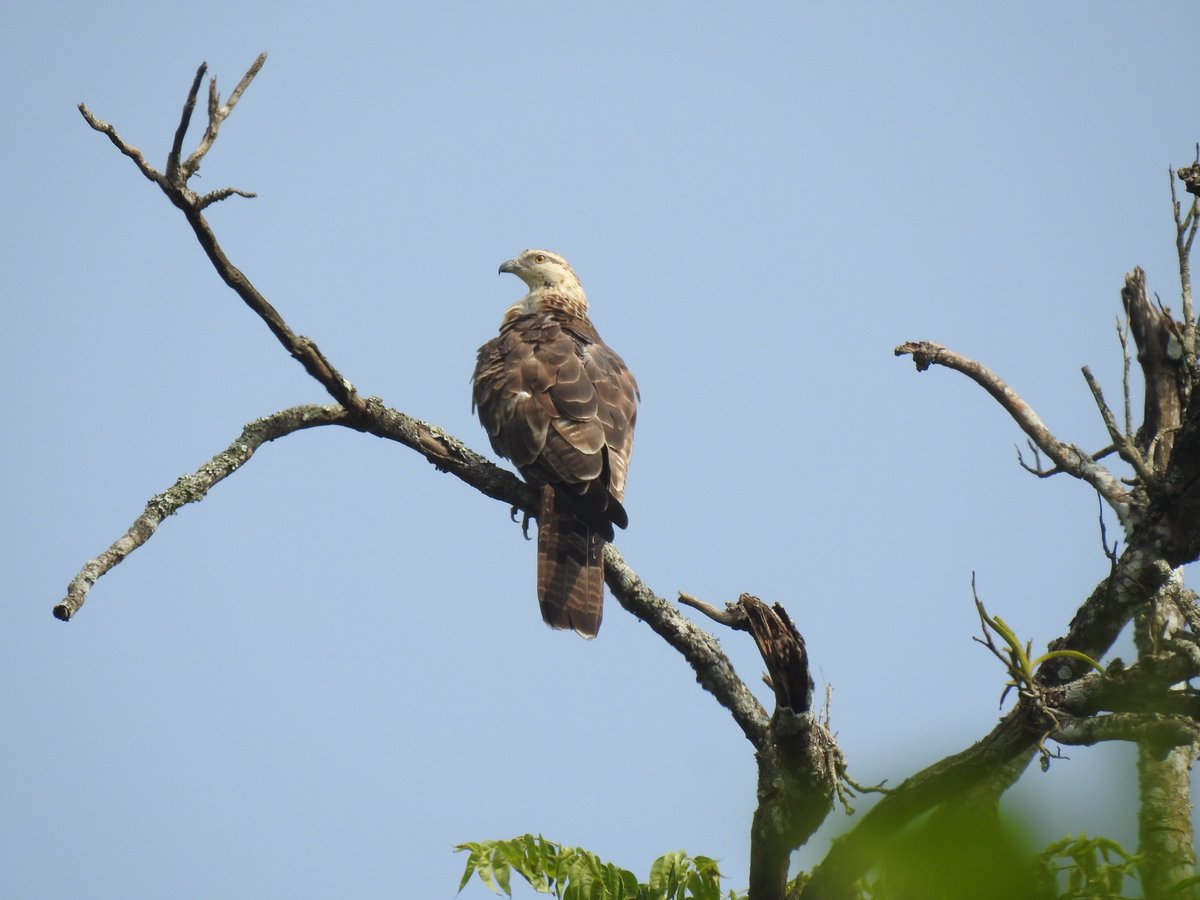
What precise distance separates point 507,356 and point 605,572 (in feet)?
6.83

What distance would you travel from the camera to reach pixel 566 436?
6098 millimetres

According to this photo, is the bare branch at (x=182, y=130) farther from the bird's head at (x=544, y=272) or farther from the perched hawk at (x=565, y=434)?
the bird's head at (x=544, y=272)

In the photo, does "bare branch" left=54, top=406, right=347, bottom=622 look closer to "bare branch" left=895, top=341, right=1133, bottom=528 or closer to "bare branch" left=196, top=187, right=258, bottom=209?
"bare branch" left=196, top=187, right=258, bottom=209

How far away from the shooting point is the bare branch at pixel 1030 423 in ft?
13.2

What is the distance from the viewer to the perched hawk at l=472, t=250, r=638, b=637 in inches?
215

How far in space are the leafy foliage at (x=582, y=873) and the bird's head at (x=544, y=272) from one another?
5774 millimetres

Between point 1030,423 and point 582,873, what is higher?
point 1030,423

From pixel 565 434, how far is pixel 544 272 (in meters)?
3.29

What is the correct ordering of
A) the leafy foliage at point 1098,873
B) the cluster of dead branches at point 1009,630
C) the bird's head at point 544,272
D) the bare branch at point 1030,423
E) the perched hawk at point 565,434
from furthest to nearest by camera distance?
the bird's head at point 544,272 < the perched hawk at point 565,434 < the bare branch at point 1030,423 < the cluster of dead branches at point 1009,630 < the leafy foliage at point 1098,873

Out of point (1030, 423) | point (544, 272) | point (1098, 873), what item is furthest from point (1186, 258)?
point (544, 272)

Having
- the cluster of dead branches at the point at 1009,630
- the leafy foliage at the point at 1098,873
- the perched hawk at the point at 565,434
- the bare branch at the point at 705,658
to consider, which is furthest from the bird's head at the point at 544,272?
the leafy foliage at the point at 1098,873

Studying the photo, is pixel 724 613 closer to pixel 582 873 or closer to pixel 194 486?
pixel 582 873

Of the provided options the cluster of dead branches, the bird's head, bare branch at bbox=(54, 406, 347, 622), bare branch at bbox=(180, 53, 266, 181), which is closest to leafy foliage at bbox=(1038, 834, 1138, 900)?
the cluster of dead branches

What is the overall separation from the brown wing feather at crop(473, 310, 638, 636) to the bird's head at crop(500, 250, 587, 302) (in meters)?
1.55
